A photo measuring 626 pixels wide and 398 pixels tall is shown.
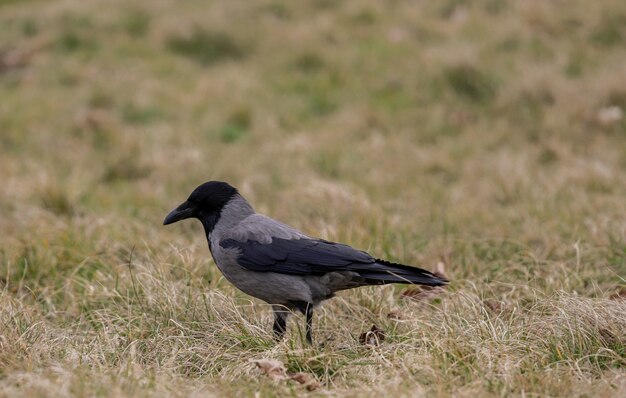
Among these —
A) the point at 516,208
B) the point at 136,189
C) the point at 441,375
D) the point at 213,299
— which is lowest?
the point at 136,189

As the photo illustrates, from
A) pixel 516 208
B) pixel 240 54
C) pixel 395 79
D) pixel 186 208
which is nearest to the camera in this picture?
pixel 186 208

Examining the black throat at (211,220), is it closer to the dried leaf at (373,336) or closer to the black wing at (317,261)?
the black wing at (317,261)

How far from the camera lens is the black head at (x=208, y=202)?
181 inches

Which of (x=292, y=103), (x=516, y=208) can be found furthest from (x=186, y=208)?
(x=292, y=103)

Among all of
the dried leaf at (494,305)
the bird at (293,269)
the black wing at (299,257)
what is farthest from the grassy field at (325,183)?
the black wing at (299,257)

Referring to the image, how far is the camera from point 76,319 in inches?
189

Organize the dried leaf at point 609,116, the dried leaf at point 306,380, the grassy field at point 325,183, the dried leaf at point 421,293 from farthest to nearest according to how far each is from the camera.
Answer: the dried leaf at point 609,116
the dried leaf at point 421,293
the grassy field at point 325,183
the dried leaf at point 306,380

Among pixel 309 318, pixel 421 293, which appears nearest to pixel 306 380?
pixel 309 318

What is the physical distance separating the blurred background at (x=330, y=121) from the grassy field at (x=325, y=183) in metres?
0.03

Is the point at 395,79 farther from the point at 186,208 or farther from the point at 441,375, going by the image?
the point at 441,375

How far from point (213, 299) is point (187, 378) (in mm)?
828

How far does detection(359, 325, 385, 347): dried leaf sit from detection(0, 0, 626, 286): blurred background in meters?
1.31

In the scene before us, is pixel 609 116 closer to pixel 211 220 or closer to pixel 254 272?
pixel 211 220

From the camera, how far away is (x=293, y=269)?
4215 mm
